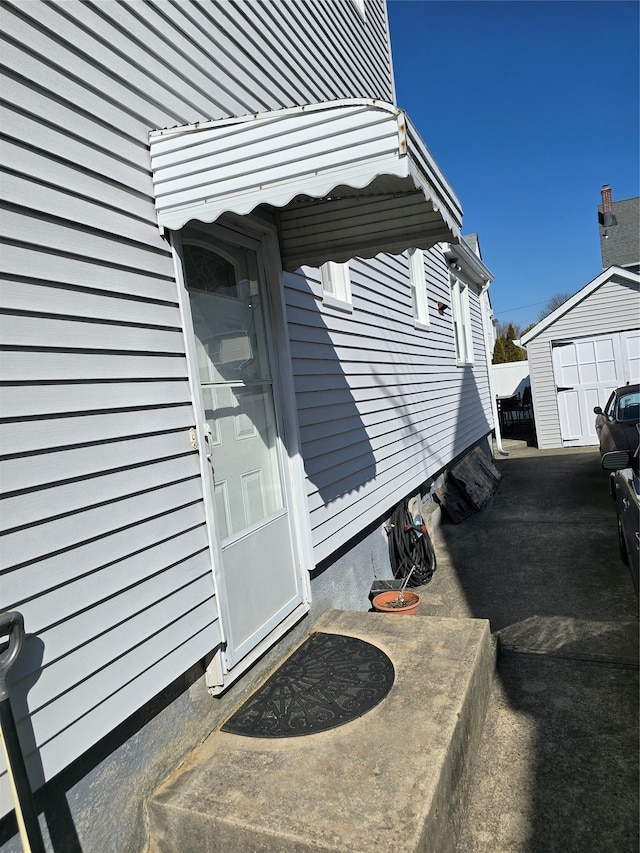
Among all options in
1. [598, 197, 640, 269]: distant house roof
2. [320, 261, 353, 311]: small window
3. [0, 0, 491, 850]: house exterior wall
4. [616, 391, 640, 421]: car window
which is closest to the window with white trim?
[616, 391, 640, 421]: car window

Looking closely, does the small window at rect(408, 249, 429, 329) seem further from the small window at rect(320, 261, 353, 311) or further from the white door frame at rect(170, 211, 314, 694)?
the white door frame at rect(170, 211, 314, 694)

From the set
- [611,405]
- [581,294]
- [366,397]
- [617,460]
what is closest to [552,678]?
[617,460]

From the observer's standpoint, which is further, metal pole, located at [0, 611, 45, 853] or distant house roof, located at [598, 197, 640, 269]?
distant house roof, located at [598, 197, 640, 269]

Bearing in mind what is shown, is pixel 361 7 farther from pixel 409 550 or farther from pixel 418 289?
pixel 409 550

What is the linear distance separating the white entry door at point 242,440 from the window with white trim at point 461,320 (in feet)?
23.6

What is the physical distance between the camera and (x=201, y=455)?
9.05 feet

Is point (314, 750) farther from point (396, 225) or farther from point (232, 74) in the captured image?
point (232, 74)

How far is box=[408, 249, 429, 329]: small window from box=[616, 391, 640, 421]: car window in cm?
346

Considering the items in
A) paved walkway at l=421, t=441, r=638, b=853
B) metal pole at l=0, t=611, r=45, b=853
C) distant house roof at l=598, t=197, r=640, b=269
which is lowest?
paved walkway at l=421, t=441, r=638, b=853

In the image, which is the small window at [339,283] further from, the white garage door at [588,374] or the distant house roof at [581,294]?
the white garage door at [588,374]

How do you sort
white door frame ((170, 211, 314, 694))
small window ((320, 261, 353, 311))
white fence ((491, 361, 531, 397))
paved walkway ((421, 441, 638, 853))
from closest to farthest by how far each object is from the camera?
paved walkway ((421, 441, 638, 853)) < white door frame ((170, 211, 314, 694)) < small window ((320, 261, 353, 311)) < white fence ((491, 361, 531, 397))

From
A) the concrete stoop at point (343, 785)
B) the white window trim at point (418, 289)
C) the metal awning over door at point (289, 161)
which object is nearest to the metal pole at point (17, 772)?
the concrete stoop at point (343, 785)

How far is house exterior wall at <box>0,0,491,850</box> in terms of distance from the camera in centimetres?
191

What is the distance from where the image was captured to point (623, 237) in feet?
57.7
